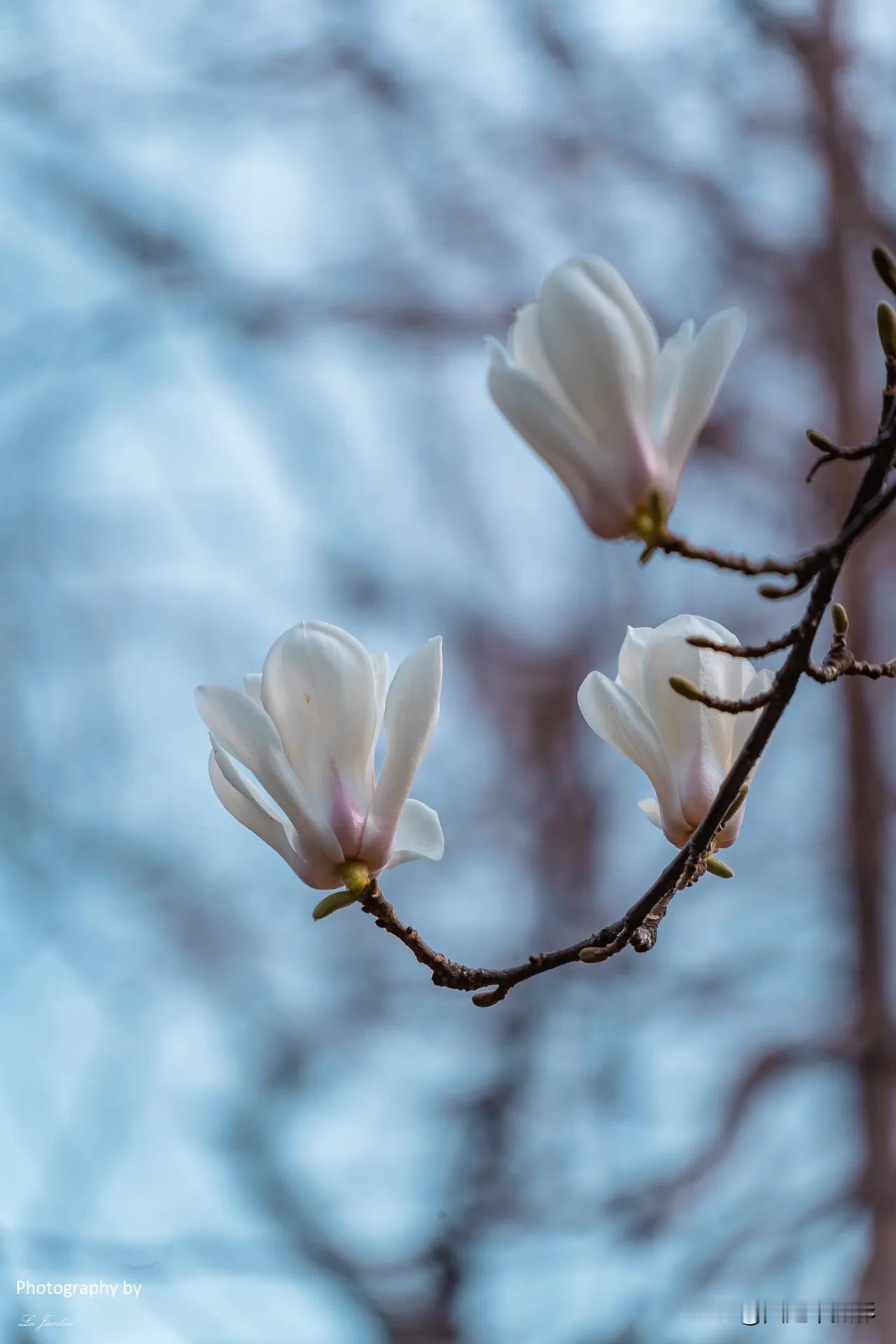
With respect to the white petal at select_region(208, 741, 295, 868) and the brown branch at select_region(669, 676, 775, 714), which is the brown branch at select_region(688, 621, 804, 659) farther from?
the white petal at select_region(208, 741, 295, 868)

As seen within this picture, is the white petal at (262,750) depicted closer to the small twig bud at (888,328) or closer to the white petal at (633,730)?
the white petal at (633,730)

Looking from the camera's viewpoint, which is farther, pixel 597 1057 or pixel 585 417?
pixel 597 1057

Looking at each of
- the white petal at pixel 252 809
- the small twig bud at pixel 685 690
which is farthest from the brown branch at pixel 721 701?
the white petal at pixel 252 809

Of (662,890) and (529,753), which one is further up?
(529,753)

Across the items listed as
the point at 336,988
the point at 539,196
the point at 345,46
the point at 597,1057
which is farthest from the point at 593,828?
the point at 345,46

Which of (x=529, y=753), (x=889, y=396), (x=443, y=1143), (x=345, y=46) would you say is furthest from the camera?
(x=345, y=46)

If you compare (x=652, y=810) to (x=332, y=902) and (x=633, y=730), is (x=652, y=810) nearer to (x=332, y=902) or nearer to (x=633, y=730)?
(x=633, y=730)

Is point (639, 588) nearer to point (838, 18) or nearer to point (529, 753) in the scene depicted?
point (529, 753)

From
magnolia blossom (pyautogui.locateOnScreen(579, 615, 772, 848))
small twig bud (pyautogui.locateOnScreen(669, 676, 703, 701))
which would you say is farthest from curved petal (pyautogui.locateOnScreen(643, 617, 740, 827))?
small twig bud (pyautogui.locateOnScreen(669, 676, 703, 701))
